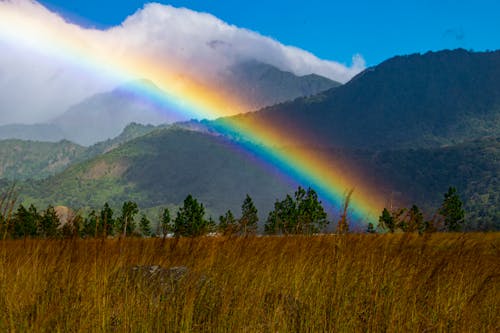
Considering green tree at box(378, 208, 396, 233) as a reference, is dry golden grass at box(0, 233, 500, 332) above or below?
below

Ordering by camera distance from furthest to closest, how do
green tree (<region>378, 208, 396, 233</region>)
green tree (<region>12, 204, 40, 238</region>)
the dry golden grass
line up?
green tree (<region>12, 204, 40, 238</region>)
green tree (<region>378, 208, 396, 233</region>)
the dry golden grass

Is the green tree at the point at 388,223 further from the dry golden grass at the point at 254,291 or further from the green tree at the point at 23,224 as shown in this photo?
the green tree at the point at 23,224

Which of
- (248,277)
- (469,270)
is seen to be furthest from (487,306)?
(248,277)

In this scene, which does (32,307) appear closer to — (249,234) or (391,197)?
(249,234)

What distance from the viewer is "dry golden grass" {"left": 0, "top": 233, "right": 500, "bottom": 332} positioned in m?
4.33

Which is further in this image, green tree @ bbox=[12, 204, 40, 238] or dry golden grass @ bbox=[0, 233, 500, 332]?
green tree @ bbox=[12, 204, 40, 238]

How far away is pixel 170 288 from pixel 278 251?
219cm

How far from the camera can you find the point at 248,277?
548 cm

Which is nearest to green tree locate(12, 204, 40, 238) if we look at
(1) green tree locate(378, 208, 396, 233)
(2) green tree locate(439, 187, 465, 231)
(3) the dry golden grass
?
(3) the dry golden grass

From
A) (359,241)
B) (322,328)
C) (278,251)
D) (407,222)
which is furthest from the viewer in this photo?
(278,251)

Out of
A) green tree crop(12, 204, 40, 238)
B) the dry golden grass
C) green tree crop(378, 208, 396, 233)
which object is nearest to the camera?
the dry golden grass

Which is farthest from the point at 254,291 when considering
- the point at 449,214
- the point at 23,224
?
the point at 23,224

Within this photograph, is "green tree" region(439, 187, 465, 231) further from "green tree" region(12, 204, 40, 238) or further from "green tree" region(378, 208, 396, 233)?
"green tree" region(12, 204, 40, 238)

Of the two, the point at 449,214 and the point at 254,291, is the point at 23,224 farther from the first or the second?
the point at 449,214
